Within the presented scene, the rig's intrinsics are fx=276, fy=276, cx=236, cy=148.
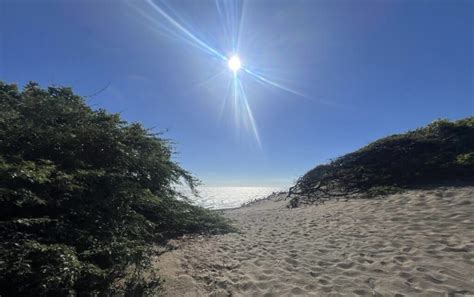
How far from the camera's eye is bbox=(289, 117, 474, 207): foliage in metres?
11.7

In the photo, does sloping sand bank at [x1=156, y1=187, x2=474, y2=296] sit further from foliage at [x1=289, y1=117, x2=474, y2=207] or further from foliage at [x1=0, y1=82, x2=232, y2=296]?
foliage at [x1=289, y1=117, x2=474, y2=207]

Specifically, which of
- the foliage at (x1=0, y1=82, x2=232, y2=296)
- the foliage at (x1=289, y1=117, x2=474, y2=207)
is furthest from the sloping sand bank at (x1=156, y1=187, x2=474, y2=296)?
the foliage at (x1=289, y1=117, x2=474, y2=207)

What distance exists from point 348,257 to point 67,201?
5.57 metres

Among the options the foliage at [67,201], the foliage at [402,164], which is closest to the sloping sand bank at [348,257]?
the foliage at [67,201]

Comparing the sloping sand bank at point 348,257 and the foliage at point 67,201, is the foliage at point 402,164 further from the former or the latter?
the foliage at point 67,201

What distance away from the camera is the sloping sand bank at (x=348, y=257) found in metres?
4.62

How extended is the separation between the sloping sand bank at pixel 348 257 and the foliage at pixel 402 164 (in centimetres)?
231

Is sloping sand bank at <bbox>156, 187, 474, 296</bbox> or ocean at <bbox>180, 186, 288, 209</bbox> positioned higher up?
ocean at <bbox>180, 186, 288, 209</bbox>

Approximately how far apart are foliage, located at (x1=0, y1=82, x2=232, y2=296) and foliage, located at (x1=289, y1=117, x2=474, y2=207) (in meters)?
10.1

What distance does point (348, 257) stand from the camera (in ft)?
19.5

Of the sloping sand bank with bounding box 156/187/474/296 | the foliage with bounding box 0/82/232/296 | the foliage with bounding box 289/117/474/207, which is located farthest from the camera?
the foliage with bounding box 289/117/474/207

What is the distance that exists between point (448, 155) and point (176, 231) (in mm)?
12207

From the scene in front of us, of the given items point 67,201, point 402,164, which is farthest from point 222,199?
point 67,201

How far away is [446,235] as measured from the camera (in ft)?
20.4
